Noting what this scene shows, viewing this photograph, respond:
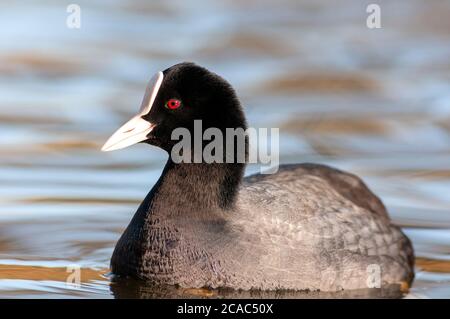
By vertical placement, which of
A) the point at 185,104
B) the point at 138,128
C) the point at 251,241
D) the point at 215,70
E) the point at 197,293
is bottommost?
the point at 197,293

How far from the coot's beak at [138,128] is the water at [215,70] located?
899 mm

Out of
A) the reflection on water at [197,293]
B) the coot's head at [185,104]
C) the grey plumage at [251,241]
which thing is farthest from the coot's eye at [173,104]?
the reflection on water at [197,293]

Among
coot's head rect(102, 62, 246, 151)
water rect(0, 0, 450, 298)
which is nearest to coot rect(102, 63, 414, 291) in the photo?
coot's head rect(102, 62, 246, 151)

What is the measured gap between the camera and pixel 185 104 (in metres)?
7.20

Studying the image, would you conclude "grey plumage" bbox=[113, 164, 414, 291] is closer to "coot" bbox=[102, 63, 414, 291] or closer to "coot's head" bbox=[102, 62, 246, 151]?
"coot" bbox=[102, 63, 414, 291]

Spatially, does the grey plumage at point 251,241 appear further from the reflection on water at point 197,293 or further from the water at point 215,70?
the water at point 215,70

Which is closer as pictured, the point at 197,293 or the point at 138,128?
the point at 197,293

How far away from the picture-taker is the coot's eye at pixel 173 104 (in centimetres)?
718

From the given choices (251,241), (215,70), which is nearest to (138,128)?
(251,241)

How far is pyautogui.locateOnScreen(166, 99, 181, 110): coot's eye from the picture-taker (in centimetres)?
718

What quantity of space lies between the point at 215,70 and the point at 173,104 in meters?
6.07

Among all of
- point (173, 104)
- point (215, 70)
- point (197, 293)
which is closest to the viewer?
point (197, 293)

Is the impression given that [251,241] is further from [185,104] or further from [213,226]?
Result: [185,104]
